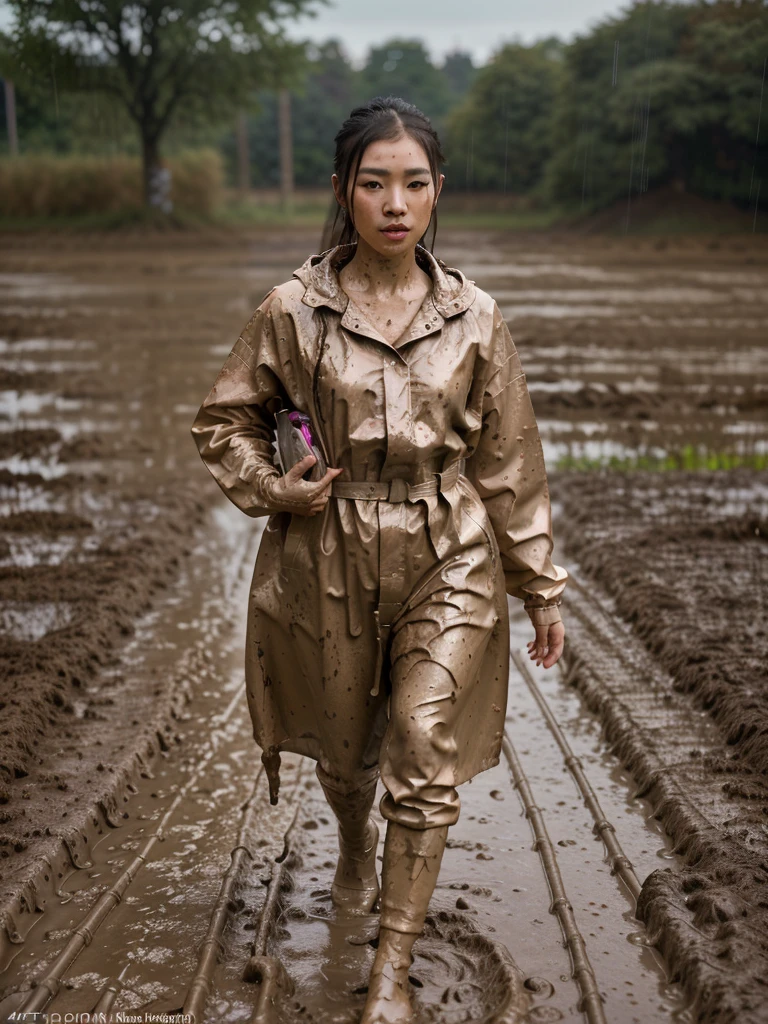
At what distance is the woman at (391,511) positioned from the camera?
3062mm

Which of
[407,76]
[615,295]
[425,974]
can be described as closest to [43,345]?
[615,295]

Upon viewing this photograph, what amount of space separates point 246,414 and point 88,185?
1265 inches

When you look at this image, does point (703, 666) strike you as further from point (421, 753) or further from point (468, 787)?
point (421, 753)

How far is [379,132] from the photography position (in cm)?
312

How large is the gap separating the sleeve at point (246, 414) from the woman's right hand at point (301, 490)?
8cm

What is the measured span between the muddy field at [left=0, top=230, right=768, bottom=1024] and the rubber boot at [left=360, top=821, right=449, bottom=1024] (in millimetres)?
180

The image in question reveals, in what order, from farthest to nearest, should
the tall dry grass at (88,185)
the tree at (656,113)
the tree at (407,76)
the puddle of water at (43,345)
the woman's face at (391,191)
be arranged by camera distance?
the tree at (407,76), the tall dry grass at (88,185), the tree at (656,113), the puddle of water at (43,345), the woman's face at (391,191)

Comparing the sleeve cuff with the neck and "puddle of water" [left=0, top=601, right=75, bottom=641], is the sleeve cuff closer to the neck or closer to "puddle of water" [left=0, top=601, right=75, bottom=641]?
the neck

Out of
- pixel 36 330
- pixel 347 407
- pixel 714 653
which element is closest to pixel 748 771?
pixel 714 653

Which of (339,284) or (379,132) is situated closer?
(379,132)

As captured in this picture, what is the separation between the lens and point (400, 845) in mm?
3010

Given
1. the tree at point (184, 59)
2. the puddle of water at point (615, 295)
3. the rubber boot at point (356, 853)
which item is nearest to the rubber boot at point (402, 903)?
the rubber boot at point (356, 853)

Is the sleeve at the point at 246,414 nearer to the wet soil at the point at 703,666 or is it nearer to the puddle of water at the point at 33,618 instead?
the wet soil at the point at 703,666

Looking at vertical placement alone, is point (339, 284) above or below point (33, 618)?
above
